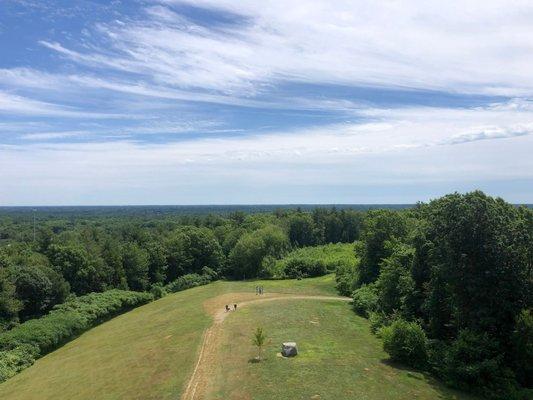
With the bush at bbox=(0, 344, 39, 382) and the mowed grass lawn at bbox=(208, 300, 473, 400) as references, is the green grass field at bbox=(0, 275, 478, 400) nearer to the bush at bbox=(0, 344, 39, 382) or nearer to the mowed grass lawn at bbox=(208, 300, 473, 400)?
the mowed grass lawn at bbox=(208, 300, 473, 400)

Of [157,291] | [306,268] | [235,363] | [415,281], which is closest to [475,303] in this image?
[415,281]

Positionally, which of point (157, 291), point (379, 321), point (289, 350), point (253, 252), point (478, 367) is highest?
point (253, 252)

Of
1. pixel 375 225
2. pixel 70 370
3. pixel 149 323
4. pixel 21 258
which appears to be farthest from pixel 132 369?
pixel 21 258

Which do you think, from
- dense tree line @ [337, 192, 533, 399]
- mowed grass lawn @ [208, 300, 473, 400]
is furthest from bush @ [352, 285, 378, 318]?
dense tree line @ [337, 192, 533, 399]

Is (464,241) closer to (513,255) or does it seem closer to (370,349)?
(513,255)

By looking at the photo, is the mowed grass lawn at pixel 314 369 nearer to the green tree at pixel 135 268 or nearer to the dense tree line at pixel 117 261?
the dense tree line at pixel 117 261

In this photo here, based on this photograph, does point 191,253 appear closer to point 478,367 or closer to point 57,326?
point 57,326
